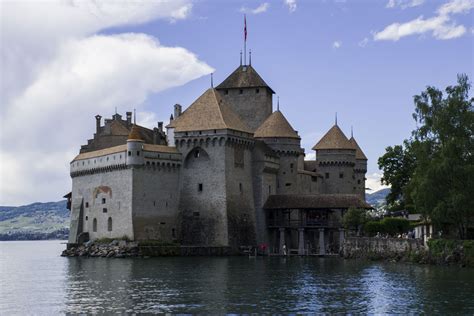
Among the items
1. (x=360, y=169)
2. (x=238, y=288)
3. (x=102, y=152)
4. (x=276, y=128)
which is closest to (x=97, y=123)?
(x=102, y=152)

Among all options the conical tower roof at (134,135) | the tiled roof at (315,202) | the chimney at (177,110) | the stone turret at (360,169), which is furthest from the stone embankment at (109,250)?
the stone turret at (360,169)

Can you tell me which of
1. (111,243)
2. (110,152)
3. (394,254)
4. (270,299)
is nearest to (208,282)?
(270,299)

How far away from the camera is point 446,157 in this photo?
5559cm

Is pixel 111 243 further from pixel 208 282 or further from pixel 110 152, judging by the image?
pixel 208 282

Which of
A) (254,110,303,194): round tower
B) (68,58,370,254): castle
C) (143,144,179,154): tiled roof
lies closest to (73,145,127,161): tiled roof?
(68,58,370,254): castle

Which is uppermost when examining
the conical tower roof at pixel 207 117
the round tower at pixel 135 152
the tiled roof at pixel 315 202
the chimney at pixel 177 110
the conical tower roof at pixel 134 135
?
the chimney at pixel 177 110

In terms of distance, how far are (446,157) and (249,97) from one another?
39.4 meters

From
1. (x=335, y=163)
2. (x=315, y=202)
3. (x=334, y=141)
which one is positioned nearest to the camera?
(x=315, y=202)

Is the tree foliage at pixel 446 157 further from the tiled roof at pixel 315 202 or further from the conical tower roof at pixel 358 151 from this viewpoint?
the conical tower roof at pixel 358 151

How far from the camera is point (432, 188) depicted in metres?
55.8

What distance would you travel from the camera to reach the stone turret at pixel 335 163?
94500 millimetres

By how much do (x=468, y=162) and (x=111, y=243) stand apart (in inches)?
1294

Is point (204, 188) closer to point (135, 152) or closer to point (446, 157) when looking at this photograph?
point (135, 152)

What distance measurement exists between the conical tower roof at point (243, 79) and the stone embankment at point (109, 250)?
25.4 meters
